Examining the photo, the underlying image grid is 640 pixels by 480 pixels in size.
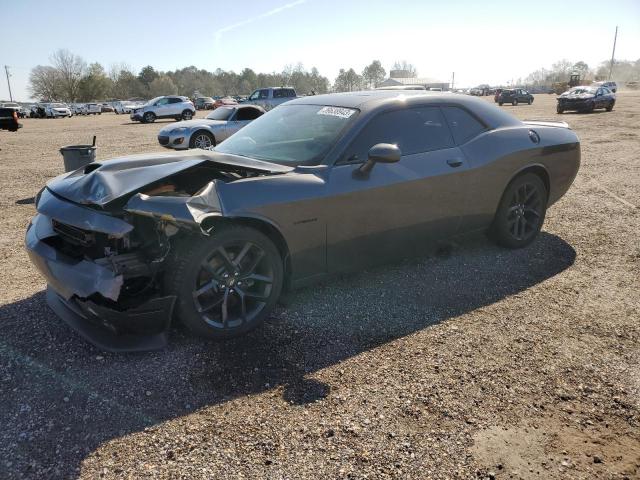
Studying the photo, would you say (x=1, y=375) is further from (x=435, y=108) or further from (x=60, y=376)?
(x=435, y=108)

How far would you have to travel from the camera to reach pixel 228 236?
9.82 feet

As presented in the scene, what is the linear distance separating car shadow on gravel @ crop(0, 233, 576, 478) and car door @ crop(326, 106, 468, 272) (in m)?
0.40

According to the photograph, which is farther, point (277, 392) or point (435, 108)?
point (435, 108)

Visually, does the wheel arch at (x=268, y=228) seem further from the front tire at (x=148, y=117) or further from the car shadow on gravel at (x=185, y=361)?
the front tire at (x=148, y=117)

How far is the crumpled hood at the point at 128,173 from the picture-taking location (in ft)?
9.48

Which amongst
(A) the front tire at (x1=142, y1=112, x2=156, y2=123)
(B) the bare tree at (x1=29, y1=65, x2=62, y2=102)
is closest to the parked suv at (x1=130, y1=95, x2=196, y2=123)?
(A) the front tire at (x1=142, y1=112, x2=156, y2=123)

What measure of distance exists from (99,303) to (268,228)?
114 centimetres

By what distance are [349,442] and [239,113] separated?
12.7 metres

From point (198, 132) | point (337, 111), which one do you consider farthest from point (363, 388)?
point (198, 132)

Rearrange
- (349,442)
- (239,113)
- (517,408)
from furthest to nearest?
(239,113)
(517,408)
(349,442)

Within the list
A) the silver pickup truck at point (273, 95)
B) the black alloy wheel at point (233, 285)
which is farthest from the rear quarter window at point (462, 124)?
the silver pickup truck at point (273, 95)

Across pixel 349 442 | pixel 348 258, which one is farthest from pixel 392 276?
pixel 349 442

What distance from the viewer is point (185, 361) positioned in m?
2.94

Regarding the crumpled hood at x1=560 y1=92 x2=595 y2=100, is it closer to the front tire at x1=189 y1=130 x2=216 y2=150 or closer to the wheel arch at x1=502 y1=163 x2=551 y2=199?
the front tire at x1=189 y1=130 x2=216 y2=150
